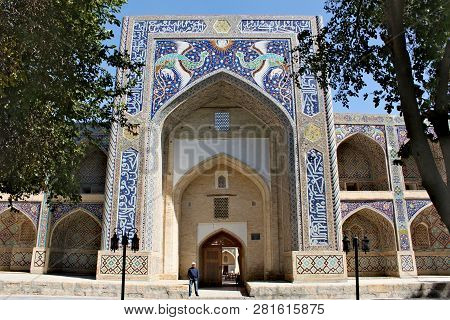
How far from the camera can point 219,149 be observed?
1465cm

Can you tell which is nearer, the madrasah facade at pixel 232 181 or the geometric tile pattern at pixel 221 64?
the madrasah facade at pixel 232 181

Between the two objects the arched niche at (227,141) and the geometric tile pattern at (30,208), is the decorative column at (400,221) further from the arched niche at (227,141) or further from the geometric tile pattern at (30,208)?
the geometric tile pattern at (30,208)

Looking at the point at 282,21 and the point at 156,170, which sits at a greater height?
the point at 282,21

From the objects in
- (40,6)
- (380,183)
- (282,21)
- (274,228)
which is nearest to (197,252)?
(274,228)

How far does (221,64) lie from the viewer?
1355 centimetres

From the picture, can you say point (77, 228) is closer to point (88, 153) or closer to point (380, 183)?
point (88, 153)

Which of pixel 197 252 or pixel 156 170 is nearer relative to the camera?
pixel 156 170

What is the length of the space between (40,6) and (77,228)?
11.0 m

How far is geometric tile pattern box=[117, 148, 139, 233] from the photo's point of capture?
12140 mm

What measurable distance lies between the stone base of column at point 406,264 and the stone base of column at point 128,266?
8.31 meters

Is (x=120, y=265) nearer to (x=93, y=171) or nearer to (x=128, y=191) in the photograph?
(x=128, y=191)

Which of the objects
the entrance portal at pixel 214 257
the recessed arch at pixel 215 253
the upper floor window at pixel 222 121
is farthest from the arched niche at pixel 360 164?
the entrance portal at pixel 214 257

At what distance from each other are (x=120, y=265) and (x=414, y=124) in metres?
9.54

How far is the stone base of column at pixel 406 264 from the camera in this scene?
549 inches
